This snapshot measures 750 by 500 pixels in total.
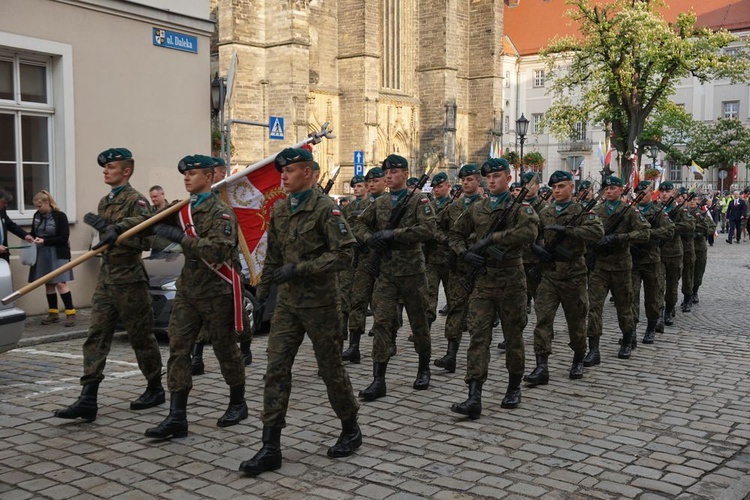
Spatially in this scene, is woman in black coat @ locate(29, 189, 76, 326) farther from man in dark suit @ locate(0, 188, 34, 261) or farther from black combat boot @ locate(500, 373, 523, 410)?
black combat boot @ locate(500, 373, 523, 410)

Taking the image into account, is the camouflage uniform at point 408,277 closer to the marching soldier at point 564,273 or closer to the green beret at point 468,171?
the green beret at point 468,171

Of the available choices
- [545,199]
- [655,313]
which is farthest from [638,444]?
[545,199]

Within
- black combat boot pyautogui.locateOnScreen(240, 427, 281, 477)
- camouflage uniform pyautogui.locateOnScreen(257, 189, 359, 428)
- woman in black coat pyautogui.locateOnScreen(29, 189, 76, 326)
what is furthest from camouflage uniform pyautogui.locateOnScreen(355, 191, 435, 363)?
woman in black coat pyautogui.locateOnScreen(29, 189, 76, 326)

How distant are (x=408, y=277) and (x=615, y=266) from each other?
2.92 metres

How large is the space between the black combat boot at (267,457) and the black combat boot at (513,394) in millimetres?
2366

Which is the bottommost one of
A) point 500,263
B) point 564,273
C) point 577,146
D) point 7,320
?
point 7,320

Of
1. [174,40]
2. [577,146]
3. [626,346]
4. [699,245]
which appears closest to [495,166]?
[626,346]

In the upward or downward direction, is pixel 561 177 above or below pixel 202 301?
above

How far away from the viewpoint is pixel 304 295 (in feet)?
17.7

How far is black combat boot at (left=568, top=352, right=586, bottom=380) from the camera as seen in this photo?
26.8 feet

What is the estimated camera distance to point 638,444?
5.92 meters

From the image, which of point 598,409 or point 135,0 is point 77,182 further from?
point 598,409

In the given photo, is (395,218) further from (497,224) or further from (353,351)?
(353,351)

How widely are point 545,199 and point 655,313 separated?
2972mm
